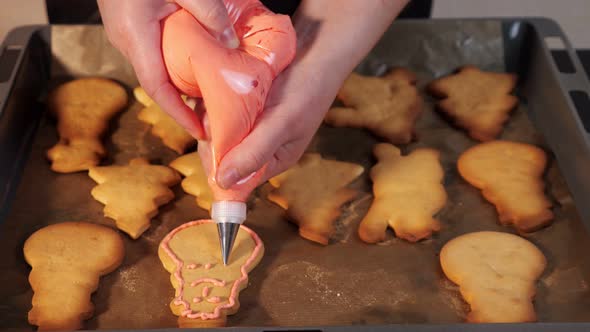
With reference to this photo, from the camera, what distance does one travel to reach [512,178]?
3.65 ft

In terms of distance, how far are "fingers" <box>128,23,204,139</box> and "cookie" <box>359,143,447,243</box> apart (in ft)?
1.00

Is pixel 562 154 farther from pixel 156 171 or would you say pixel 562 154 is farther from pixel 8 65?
pixel 8 65

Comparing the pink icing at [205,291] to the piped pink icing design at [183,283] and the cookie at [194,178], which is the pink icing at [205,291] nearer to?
the piped pink icing design at [183,283]

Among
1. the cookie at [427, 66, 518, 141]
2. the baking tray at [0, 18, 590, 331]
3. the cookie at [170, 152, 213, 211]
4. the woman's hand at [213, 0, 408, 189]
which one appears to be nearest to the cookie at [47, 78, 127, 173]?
the baking tray at [0, 18, 590, 331]

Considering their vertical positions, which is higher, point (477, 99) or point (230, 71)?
point (230, 71)

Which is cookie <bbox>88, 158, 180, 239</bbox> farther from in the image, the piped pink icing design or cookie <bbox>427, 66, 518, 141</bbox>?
cookie <bbox>427, 66, 518, 141</bbox>

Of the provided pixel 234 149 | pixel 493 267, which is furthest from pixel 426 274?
pixel 234 149

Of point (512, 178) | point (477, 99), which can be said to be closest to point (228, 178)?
point (512, 178)

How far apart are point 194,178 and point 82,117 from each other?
238mm

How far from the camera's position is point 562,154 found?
3.72 ft

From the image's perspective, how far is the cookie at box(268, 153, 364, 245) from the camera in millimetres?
1036

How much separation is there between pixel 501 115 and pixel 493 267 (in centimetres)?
34

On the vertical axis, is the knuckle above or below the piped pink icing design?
above

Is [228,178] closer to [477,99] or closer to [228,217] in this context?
[228,217]
